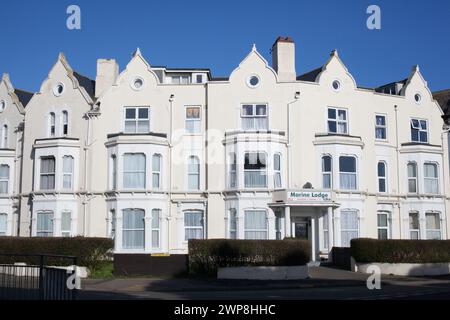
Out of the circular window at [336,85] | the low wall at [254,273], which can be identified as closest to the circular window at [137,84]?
the circular window at [336,85]

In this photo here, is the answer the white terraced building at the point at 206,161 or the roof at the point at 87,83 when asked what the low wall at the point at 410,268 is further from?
the roof at the point at 87,83

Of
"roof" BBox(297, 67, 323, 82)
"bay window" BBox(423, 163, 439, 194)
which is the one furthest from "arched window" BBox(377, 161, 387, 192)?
"roof" BBox(297, 67, 323, 82)

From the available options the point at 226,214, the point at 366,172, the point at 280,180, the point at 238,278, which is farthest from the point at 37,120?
the point at 366,172

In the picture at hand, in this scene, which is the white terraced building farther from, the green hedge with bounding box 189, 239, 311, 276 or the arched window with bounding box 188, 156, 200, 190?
the green hedge with bounding box 189, 239, 311, 276

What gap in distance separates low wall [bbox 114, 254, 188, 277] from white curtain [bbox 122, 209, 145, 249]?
16.8ft

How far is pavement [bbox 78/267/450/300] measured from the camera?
61.1ft

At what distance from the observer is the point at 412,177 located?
3612 cm

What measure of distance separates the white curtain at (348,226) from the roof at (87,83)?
55.7 feet

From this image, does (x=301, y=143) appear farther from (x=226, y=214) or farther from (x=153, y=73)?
(x=153, y=73)

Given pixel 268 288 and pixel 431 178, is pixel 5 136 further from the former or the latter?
pixel 431 178

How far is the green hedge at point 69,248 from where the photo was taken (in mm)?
26469

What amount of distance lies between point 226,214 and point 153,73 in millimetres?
9519

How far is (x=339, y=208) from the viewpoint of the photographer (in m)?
32.9

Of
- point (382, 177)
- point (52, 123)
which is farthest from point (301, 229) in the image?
point (52, 123)
